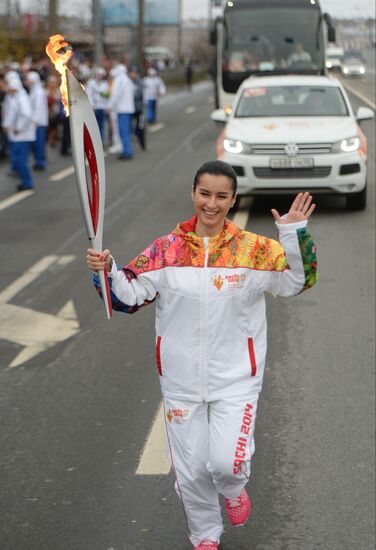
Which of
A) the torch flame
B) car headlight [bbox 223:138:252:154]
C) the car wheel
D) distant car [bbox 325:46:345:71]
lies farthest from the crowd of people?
the torch flame

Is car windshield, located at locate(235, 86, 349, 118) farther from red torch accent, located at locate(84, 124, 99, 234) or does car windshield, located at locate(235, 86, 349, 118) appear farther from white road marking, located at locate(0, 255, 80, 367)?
red torch accent, located at locate(84, 124, 99, 234)

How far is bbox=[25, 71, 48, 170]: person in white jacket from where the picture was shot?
19875 millimetres

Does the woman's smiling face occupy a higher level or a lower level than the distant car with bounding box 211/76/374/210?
higher

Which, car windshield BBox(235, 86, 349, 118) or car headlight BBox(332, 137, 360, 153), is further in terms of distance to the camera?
car windshield BBox(235, 86, 349, 118)

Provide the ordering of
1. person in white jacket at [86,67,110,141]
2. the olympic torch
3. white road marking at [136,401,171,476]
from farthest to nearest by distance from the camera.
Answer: person in white jacket at [86,67,110,141]
white road marking at [136,401,171,476]
the olympic torch

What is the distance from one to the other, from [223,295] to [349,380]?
10.2ft

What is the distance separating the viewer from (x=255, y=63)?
26.0 meters

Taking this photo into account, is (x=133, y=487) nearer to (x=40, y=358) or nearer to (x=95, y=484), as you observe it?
(x=95, y=484)

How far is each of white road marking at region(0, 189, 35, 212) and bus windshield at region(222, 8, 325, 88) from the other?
9.69m

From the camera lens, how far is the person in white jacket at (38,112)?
19875 mm

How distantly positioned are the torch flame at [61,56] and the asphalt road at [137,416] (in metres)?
1.98

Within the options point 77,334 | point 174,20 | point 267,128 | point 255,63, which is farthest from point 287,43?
point 174,20

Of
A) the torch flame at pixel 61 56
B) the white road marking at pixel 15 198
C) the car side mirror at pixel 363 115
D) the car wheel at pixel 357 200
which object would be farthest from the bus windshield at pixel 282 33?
the torch flame at pixel 61 56

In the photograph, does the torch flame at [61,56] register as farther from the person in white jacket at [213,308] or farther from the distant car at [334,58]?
the distant car at [334,58]
